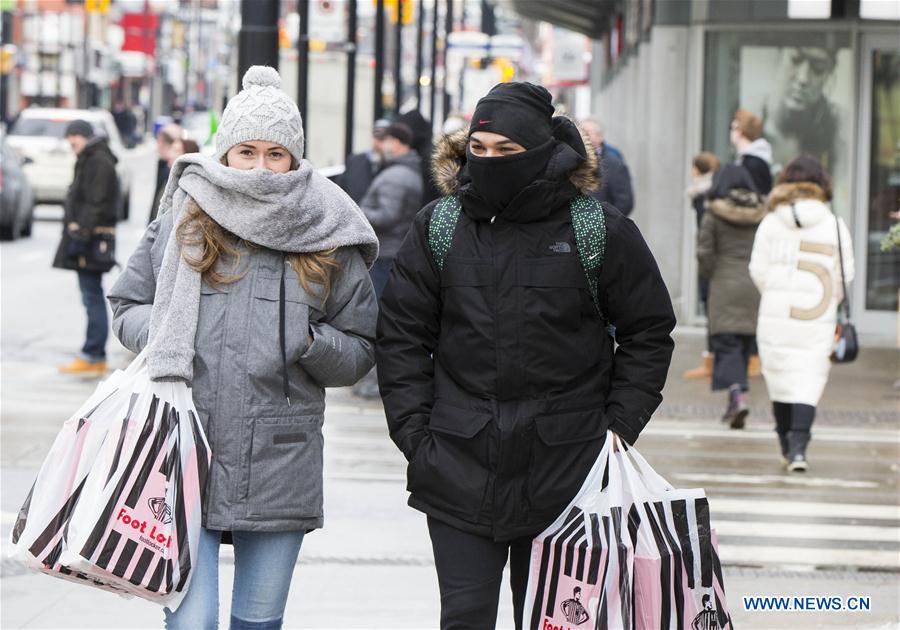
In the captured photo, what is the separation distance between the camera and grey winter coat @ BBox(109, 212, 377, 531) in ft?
13.8

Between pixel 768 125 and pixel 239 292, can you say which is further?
pixel 768 125

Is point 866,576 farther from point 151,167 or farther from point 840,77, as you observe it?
point 151,167

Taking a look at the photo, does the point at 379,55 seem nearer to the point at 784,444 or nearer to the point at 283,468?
the point at 784,444

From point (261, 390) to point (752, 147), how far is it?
8.15 m

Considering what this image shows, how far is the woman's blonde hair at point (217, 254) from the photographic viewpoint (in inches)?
166

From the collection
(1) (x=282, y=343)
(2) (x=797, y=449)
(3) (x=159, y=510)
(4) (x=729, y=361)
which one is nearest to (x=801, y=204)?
(2) (x=797, y=449)

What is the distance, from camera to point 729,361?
11.0 meters

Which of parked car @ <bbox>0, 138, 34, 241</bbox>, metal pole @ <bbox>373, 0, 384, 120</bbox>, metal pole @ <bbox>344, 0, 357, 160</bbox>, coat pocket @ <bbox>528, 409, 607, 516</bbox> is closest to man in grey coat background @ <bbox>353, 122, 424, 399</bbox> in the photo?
coat pocket @ <bbox>528, 409, 607, 516</bbox>

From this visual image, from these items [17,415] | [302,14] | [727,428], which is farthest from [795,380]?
[302,14]

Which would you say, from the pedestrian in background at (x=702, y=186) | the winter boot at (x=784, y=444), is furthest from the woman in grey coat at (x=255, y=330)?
the pedestrian in background at (x=702, y=186)

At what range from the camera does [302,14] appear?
15070 mm

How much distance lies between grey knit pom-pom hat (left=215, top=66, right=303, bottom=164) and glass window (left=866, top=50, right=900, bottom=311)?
1245 cm

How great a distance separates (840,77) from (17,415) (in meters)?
8.83

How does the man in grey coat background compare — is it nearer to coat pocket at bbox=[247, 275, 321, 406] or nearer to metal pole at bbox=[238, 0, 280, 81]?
metal pole at bbox=[238, 0, 280, 81]
